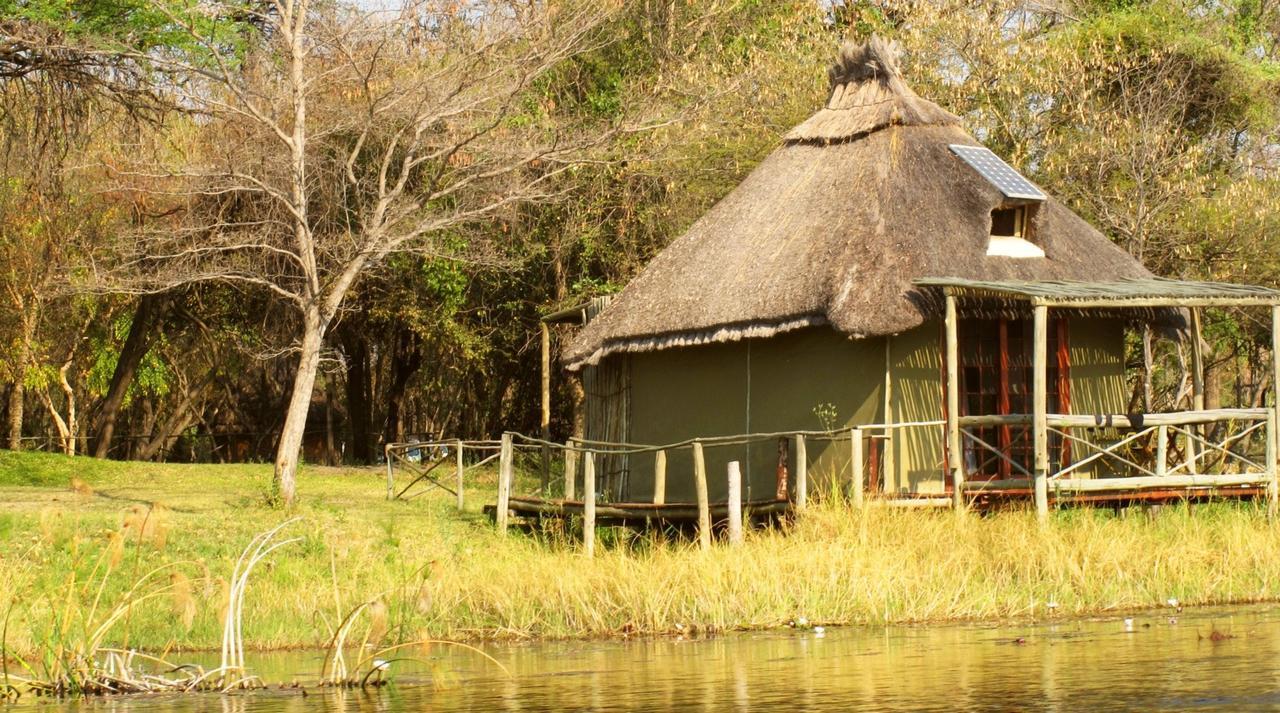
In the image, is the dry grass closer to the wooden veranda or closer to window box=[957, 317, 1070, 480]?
the wooden veranda

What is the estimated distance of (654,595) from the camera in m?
12.5

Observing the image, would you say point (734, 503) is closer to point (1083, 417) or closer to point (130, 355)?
point (1083, 417)

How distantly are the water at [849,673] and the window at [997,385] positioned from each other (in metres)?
6.25

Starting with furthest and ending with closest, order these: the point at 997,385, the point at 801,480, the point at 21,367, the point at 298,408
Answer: the point at 21,367 → the point at 298,408 → the point at 997,385 → the point at 801,480

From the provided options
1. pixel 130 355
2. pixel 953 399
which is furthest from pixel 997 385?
pixel 130 355

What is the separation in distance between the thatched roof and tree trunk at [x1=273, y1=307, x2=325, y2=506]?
3.20 metres

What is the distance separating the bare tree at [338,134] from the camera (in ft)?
69.9

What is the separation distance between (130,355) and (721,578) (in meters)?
21.3

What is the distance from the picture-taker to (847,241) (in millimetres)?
18500

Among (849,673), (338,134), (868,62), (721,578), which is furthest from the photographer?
(338,134)

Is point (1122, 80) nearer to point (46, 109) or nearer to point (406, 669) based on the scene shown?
point (46, 109)

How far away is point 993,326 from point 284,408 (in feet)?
81.4

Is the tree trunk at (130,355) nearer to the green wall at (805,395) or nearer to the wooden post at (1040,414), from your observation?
the green wall at (805,395)

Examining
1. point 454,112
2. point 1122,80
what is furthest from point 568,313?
point 1122,80
